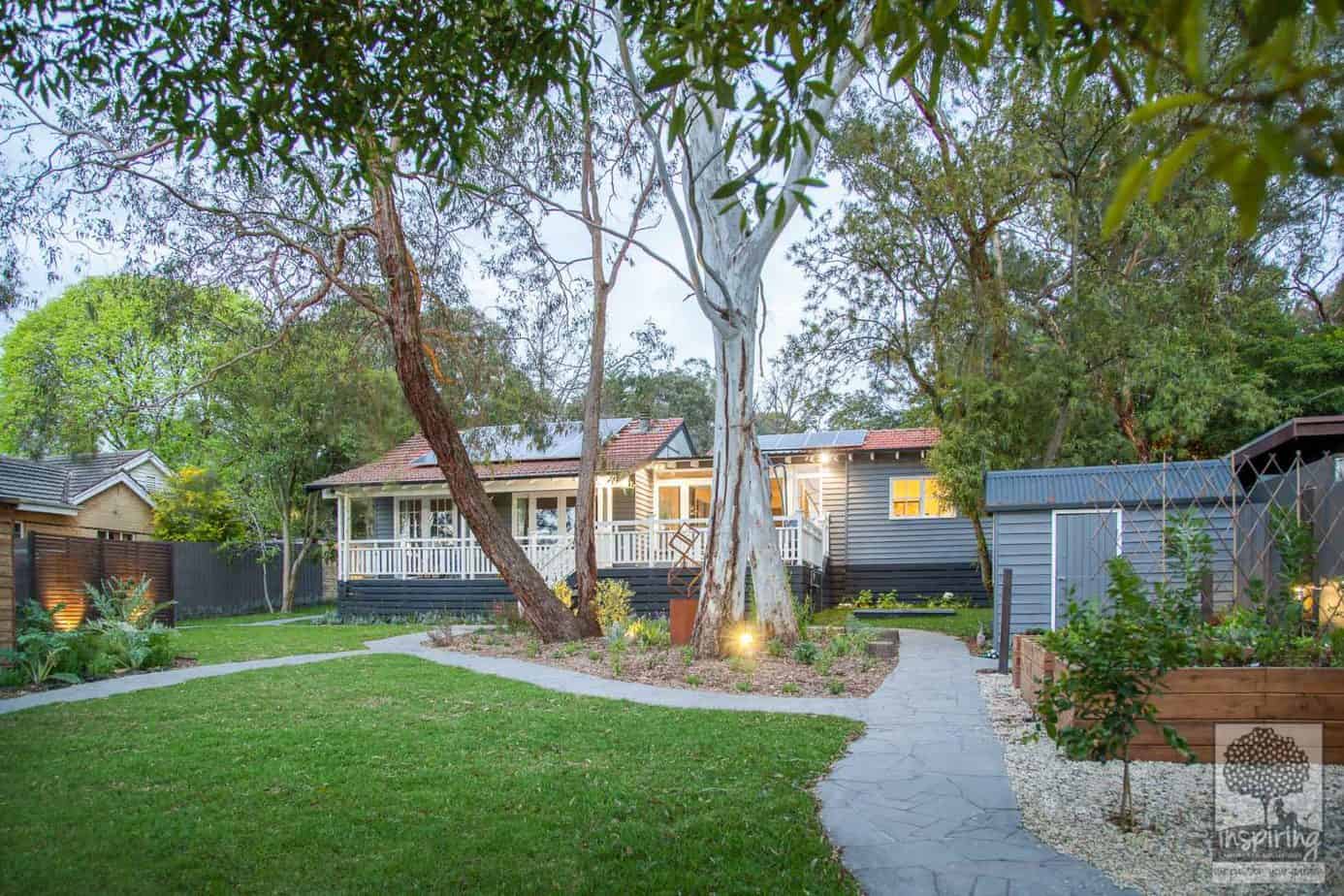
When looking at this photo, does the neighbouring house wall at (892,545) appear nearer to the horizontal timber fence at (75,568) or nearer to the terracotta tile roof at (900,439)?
the terracotta tile roof at (900,439)

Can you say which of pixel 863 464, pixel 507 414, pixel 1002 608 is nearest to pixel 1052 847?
pixel 1002 608

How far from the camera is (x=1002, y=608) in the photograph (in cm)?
1078

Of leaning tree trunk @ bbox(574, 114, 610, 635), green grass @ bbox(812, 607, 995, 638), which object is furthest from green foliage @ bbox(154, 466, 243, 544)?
green grass @ bbox(812, 607, 995, 638)

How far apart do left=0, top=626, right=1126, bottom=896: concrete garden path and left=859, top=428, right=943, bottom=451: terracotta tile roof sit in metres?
9.95

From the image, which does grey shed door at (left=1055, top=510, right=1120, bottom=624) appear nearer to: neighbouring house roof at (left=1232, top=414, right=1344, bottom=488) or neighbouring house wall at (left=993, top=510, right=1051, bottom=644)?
neighbouring house wall at (left=993, top=510, right=1051, bottom=644)

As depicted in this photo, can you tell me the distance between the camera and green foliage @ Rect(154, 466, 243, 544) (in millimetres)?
26016

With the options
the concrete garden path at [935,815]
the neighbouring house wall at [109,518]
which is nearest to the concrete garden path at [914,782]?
the concrete garden path at [935,815]

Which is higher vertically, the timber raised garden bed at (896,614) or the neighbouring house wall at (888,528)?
the neighbouring house wall at (888,528)

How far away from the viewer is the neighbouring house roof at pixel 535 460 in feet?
68.5

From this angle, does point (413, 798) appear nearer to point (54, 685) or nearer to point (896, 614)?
point (54, 685)

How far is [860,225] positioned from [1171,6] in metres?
14.2

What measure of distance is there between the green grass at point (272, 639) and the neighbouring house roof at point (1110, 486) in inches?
394

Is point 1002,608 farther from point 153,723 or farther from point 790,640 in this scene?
point 153,723

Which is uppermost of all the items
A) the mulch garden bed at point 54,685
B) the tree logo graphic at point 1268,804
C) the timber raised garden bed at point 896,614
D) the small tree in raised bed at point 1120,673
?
the small tree in raised bed at point 1120,673
